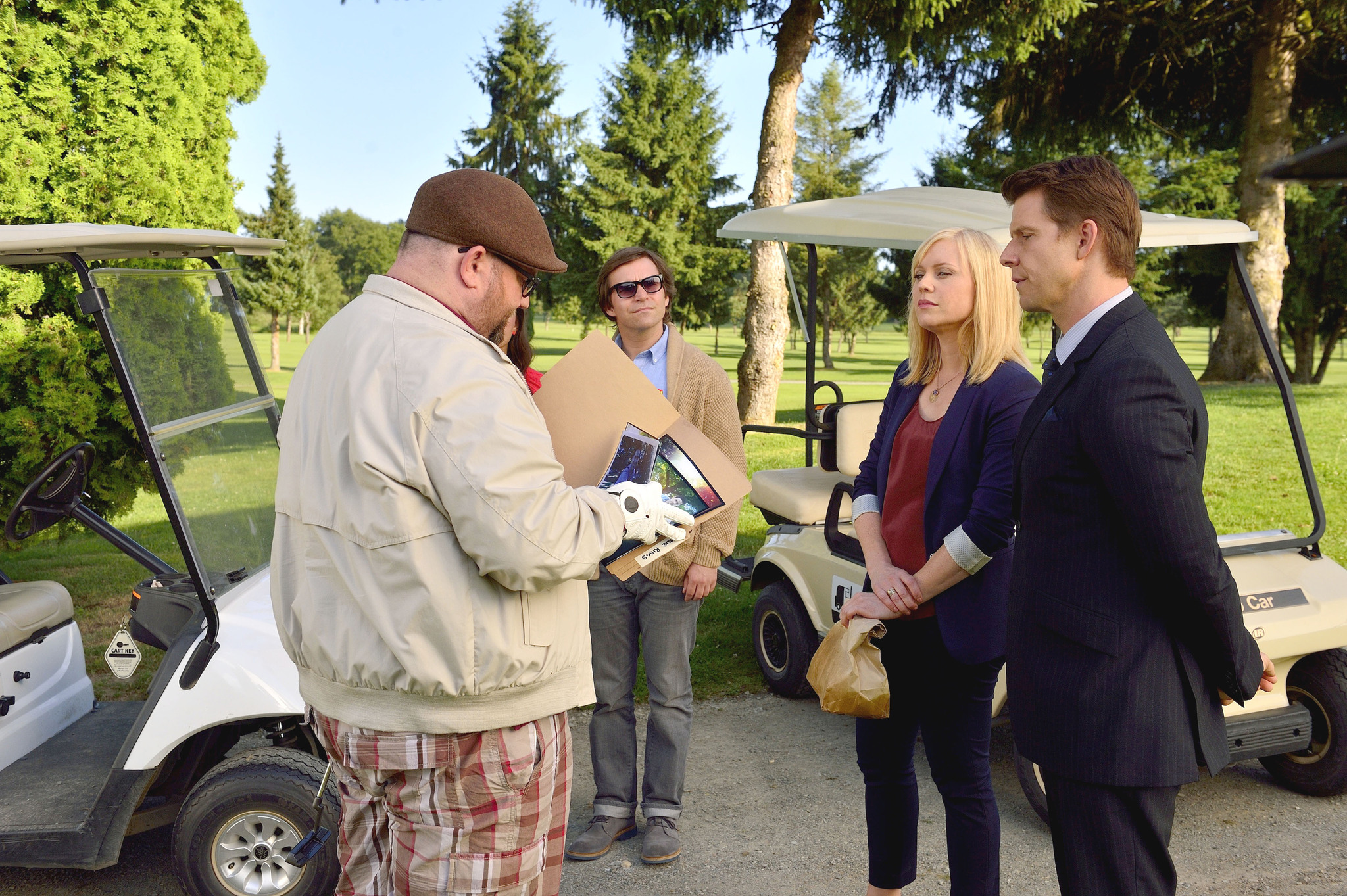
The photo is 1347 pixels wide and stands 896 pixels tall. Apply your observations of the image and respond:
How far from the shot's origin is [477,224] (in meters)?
1.78

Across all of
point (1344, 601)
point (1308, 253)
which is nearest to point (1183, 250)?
point (1308, 253)

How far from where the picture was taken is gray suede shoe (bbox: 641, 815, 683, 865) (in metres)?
3.21

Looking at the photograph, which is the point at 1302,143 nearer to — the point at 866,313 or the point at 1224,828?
the point at 1224,828

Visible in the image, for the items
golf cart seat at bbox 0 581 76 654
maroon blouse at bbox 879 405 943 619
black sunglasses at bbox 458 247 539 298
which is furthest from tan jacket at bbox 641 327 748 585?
golf cart seat at bbox 0 581 76 654

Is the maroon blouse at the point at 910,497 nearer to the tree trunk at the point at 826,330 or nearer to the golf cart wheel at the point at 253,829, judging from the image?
the golf cart wheel at the point at 253,829

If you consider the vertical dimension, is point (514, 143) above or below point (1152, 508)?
above

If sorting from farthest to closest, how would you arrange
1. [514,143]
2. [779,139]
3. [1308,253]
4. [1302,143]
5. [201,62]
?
[514,143] < [1308,253] < [1302,143] < [779,139] < [201,62]

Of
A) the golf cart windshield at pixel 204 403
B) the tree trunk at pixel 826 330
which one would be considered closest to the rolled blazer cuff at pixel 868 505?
the golf cart windshield at pixel 204 403

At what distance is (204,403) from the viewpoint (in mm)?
3352

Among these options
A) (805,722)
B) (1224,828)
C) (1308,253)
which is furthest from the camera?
(1308,253)

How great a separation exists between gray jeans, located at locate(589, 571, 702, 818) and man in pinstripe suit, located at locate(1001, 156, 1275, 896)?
1.53 meters

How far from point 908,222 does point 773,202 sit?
906cm

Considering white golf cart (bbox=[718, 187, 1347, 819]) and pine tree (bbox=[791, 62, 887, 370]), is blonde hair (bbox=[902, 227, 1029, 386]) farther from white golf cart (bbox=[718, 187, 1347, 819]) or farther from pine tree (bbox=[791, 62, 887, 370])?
pine tree (bbox=[791, 62, 887, 370])

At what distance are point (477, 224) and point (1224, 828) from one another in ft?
11.0
